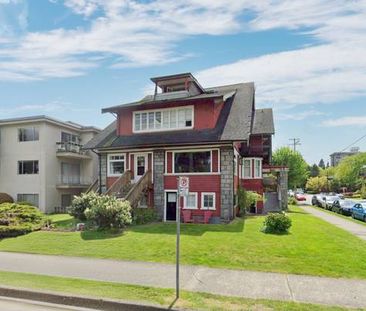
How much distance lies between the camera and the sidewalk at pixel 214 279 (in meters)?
8.31

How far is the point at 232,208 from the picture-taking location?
21.3 meters

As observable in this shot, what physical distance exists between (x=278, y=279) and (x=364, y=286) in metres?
2.14

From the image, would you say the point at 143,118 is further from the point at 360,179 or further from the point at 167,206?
the point at 360,179

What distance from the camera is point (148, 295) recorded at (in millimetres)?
8180

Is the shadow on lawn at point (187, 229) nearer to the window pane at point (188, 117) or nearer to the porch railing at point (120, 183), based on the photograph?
the porch railing at point (120, 183)

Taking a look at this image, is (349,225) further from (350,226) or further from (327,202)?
(327,202)

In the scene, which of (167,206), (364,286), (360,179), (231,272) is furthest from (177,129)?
(360,179)

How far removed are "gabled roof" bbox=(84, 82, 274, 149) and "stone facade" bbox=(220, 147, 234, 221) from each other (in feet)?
3.43

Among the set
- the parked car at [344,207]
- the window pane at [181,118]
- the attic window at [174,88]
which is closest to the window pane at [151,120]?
the window pane at [181,118]

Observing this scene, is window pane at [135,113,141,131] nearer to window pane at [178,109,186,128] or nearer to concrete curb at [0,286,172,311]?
window pane at [178,109,186,128]

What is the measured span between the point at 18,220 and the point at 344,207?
28592mm

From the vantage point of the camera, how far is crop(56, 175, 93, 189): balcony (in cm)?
3372

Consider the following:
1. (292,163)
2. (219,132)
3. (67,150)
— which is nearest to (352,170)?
(292,163)

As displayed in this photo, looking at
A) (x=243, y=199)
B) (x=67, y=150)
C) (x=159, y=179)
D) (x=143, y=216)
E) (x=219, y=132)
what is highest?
(x=219, y=132)
